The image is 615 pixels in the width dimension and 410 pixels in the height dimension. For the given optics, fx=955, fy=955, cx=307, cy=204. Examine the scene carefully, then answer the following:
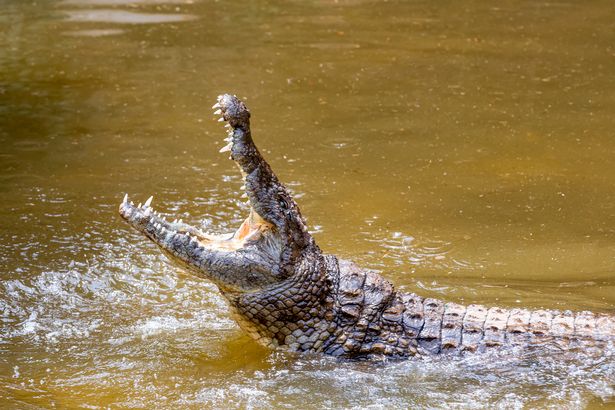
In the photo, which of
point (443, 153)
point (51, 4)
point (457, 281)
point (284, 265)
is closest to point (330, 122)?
point (443, 153)

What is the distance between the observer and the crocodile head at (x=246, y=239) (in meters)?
5.33

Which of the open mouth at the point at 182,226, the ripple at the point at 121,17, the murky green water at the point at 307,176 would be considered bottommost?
the murky green water at the point at 307,176

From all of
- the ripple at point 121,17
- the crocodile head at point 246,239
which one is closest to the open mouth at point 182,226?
the crocodile head at point 246,239

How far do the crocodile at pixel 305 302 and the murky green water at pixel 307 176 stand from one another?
0.13m

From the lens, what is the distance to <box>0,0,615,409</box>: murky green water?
535 centimetres

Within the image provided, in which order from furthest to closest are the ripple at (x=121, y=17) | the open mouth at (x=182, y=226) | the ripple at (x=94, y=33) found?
the ripple at (x=121, y=17), the ripple at (x=94, y=33), the open mouth at (x=182, y=226)

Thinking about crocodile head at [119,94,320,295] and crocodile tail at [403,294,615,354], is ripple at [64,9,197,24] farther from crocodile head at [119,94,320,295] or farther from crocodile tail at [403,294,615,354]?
crocodile tail at [403,294,615,354]

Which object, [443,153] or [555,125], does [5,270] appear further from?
[555,125]

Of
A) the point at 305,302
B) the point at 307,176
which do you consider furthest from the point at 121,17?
the point at 305,302

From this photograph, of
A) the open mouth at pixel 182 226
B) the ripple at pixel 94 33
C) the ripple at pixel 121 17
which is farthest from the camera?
the ripple at pixel 121 17

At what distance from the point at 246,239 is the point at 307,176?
317 cm

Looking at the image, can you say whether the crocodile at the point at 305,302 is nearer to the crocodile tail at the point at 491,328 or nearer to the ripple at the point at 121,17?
the crocodile tail at the point at 491,328

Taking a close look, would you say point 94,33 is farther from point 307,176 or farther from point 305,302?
point 305,302

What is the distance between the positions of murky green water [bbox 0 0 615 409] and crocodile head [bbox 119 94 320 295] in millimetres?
568
